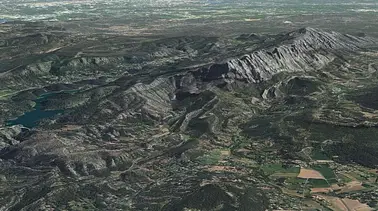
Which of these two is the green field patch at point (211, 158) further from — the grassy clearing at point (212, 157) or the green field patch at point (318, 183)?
the green field patch at point (318, 183)

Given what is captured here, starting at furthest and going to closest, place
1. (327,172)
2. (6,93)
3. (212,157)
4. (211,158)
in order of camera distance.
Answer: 1. (6,93)
2. (212,157)
3. (211,158)
4. (327,172)

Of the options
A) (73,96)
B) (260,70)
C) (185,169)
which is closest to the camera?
(185,169)

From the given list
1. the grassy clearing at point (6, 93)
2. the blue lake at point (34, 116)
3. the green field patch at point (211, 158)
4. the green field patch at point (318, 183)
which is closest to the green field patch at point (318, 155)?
the green field patch at point (318, 183)

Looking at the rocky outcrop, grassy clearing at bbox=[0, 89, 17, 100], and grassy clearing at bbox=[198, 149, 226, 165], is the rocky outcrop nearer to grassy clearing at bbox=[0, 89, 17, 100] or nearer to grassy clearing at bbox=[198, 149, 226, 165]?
grassy clearing at bbox=[198, 149, 226, 165]

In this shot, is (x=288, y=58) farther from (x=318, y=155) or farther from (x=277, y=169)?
(x=277, y=169)

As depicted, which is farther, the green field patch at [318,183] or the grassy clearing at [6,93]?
the grassy clearing at [6,93]

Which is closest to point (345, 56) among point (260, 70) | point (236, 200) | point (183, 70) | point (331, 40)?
point (331, 40)

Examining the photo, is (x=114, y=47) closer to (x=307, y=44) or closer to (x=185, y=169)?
(x=307, y=44)

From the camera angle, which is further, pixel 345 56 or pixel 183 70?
pixel 345 56

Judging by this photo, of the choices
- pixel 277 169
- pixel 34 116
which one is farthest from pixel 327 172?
pixel 34 116
